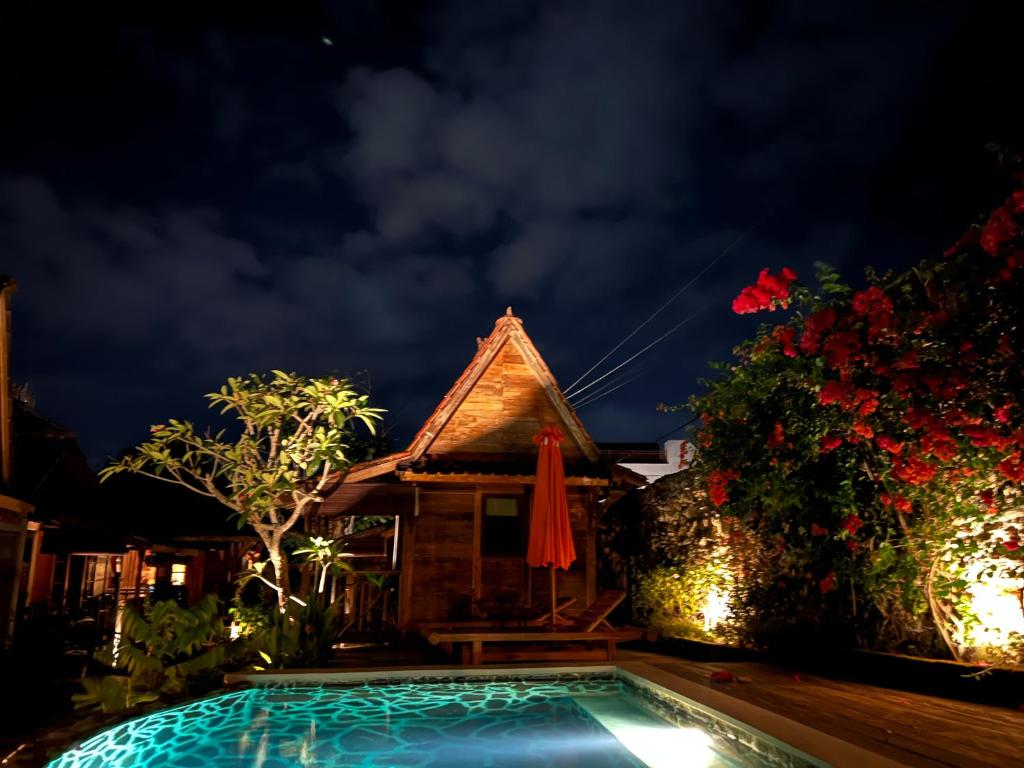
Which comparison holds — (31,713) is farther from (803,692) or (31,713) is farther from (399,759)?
(803,692)

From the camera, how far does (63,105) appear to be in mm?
19828

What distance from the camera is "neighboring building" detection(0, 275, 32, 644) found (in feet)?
27.8

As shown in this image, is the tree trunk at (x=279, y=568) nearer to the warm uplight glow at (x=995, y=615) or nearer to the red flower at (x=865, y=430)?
the red flower at (x=865, y=430)

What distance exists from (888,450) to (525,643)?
20.5 ft

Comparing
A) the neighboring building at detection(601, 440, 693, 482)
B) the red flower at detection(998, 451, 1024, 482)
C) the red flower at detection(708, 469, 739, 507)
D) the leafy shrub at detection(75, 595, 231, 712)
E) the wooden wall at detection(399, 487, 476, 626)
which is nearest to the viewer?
the red flower at detection(998, 451, 1024, 482)

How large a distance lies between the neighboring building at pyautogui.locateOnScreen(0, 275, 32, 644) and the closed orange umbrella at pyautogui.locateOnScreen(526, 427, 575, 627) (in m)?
7.23

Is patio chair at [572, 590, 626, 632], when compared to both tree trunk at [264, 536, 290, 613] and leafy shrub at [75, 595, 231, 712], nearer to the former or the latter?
tree trunk at [264, 536, 290, 613]

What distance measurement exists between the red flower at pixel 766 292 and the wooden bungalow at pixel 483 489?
5680mm

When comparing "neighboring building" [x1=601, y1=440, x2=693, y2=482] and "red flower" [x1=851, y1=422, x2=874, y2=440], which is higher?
"neighboring building" [x1=601, y1=440, x2=693, y2=482]

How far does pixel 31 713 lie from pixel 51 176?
164 ft

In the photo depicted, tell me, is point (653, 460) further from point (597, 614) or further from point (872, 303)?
point (872, 303)

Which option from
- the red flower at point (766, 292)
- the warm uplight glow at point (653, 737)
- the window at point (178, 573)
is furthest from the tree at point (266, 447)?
the window at point (178, 573)

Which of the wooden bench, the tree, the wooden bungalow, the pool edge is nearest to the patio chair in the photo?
the wooden bench

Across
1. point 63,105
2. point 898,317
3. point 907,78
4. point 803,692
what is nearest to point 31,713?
point 803,692
